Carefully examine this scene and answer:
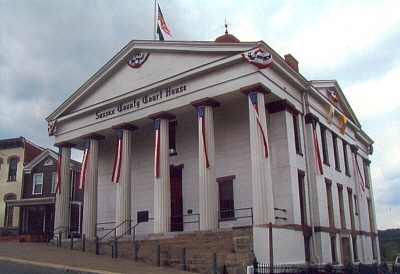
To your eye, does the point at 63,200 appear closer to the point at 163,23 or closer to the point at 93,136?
the point at 93,136

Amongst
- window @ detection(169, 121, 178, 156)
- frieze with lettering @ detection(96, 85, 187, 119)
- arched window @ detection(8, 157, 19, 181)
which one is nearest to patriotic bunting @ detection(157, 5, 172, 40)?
frieze with lettering @ detection(96, 85, 187, 119)

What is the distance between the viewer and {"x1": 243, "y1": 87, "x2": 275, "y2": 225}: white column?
1983 centimetres

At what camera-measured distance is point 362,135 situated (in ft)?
127

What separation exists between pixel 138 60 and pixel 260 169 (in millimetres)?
11988

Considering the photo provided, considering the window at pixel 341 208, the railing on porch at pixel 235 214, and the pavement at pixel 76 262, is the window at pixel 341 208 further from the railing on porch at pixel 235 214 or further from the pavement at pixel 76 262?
the pavement at pixel 76 262

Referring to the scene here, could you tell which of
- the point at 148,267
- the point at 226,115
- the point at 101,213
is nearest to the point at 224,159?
the point at 226,115

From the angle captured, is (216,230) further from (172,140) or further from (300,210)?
(172,140)

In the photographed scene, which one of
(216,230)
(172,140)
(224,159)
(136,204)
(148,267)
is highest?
(172,140)

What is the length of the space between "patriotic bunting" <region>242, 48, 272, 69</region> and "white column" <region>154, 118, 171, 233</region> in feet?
22.4

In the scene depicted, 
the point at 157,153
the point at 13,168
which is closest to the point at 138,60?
the point at 157,153

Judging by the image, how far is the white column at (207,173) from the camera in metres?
21.4

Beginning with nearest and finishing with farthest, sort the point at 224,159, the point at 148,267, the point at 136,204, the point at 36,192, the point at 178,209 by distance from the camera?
the point at 148,267 < the point at 224,159 < the point at 178,209 < the point at 136,204 < the point at 36,192

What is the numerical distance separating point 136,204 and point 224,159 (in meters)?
7.98

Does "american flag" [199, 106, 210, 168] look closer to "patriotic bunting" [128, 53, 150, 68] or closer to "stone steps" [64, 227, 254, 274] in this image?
"stone steps" [64, 227, 254, 274]
